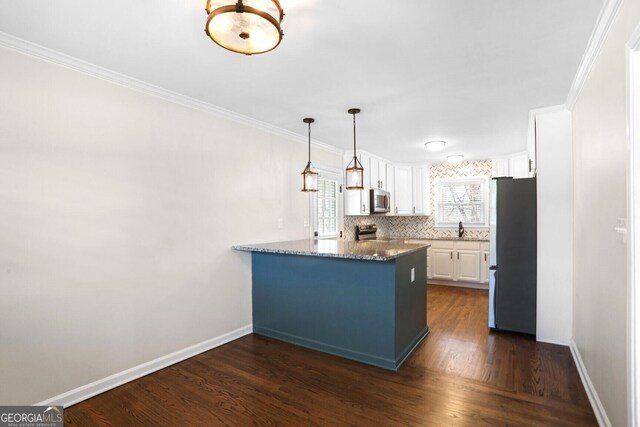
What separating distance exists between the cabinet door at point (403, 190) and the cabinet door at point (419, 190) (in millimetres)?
82

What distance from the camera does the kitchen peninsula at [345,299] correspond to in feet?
8.76

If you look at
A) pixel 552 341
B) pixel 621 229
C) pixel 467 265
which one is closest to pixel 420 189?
pixel 467 265

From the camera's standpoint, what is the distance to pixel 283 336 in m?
3.26

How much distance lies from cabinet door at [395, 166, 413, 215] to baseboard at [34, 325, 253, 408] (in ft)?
13.2

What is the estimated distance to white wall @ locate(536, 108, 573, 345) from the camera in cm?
296

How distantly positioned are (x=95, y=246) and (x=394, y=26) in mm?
2382

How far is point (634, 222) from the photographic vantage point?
136 cm

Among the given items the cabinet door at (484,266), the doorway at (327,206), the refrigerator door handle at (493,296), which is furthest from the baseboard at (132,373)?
the cabinet door at (484,266)

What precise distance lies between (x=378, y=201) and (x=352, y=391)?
3397mm

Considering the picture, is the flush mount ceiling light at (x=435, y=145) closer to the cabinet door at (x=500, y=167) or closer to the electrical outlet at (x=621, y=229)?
the cabinet door at (x=500, y=167)

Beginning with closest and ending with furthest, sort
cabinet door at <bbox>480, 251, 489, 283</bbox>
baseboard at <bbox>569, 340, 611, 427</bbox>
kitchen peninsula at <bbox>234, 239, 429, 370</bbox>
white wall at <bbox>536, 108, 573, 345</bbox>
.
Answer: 1. baseboard at <bbox>569, 340, 611, 427</bbox>
2. kitchen peninsula at <bbox>234, 239, 429, 370</bbox>
3. white wall at <bbox>536, 108, 573, 345</bbox>
4. cabinet door at <bbox>480, 251, 489, 283</bbox>

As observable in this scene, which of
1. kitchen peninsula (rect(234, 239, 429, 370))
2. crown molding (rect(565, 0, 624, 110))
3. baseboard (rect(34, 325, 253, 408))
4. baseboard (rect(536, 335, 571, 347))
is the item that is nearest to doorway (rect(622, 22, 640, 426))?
crown molding (rect(565, 0, 624, 110))

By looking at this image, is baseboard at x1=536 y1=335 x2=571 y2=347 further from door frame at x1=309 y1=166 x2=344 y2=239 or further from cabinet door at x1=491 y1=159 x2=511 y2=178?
cabinet door at x1=491 y1=159 x2=511 y2=178

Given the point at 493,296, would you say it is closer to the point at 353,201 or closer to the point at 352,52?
the point at 353,201
